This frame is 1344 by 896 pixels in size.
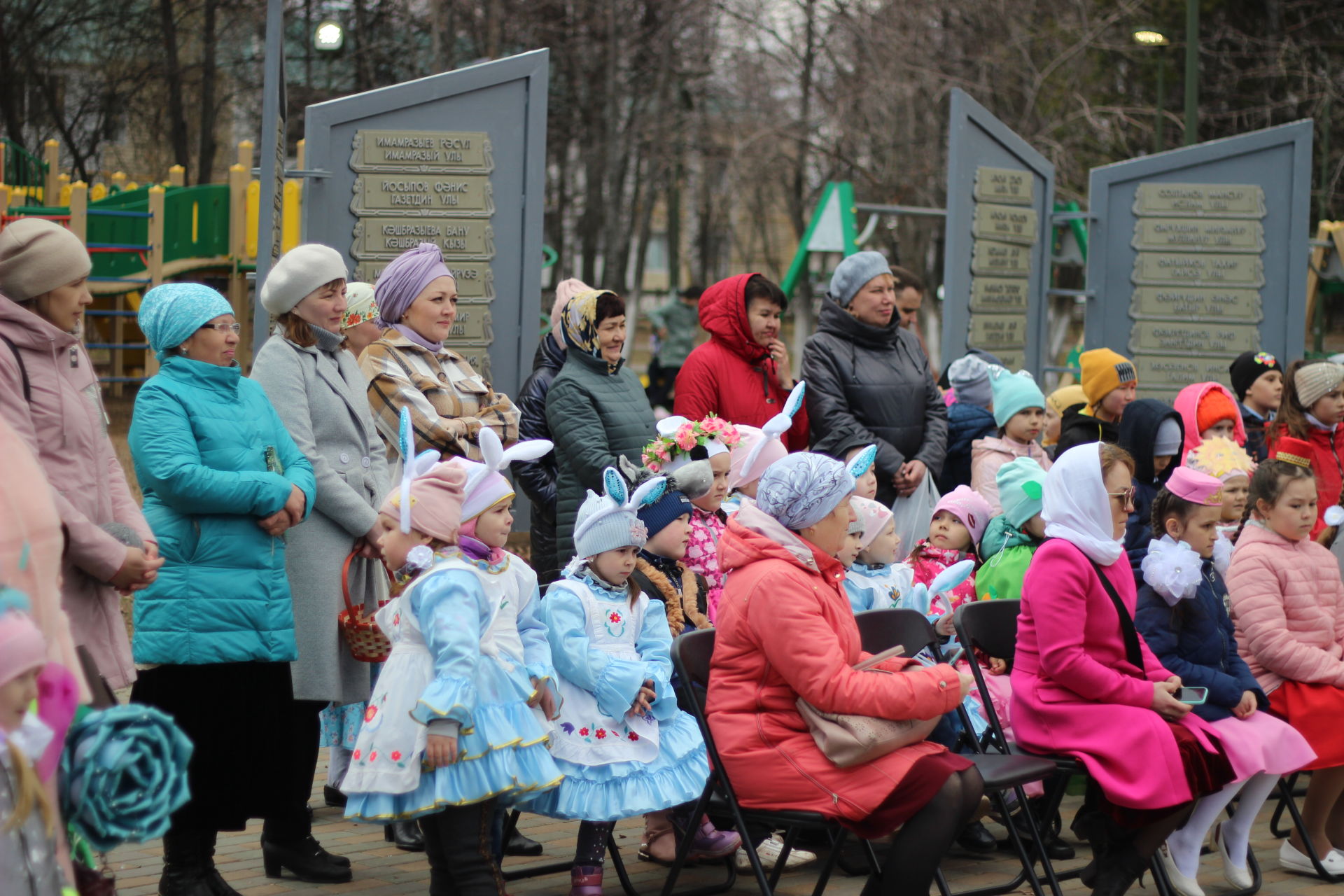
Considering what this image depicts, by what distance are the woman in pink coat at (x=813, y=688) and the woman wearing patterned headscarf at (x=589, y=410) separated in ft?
5.71

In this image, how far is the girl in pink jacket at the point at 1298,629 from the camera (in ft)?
17.7

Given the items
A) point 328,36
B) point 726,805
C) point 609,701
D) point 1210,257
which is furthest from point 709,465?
point 1210,257

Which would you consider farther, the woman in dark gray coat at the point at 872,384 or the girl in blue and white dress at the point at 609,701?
the woman in dark gray coat at the point at 872,384

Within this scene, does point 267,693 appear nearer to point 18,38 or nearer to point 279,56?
point 279,56

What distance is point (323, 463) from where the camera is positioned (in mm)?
4930

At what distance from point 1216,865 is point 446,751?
3073 millimetres

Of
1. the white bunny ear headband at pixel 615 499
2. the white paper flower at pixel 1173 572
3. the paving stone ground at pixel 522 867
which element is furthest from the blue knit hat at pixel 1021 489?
the white bunny ear headband at pixel 615 499

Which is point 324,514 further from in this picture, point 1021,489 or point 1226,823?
point 1226,823

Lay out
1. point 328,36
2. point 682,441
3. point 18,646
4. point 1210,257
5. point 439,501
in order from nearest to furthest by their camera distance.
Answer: point 18,646, point 439,501, point 682,441, point 328,36, point 1210,257

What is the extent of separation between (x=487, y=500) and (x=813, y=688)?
1.07 meters

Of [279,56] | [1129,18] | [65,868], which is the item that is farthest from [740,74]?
[65,868]

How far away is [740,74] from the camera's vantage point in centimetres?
2831

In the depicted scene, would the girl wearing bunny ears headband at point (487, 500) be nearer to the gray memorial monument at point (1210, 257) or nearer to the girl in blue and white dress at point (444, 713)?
the girl in blue and white dress at point (444, 713)

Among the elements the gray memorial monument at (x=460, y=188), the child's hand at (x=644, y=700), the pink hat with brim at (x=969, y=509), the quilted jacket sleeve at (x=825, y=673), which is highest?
the gray memorial monument at (x=460, y=188)
